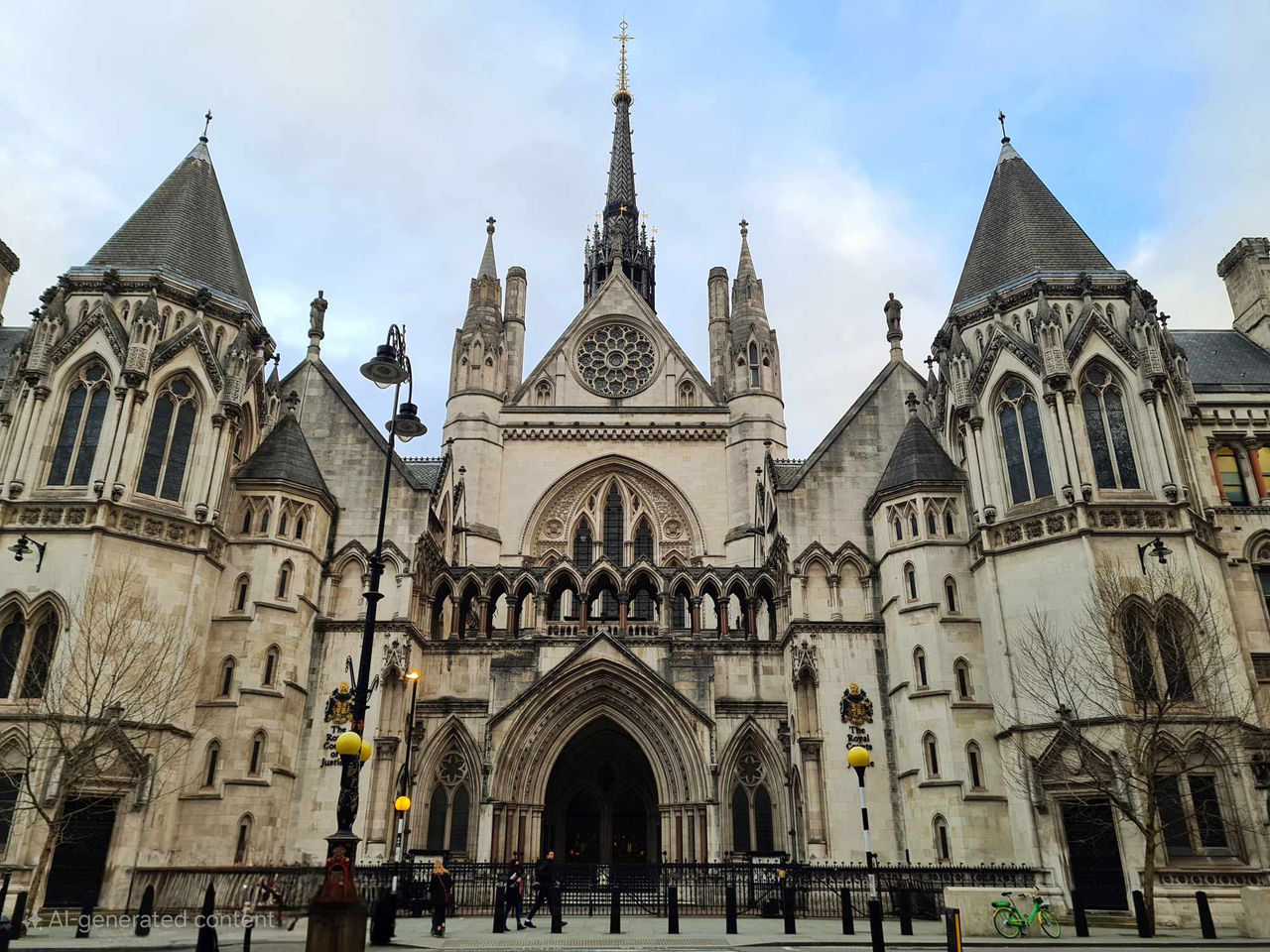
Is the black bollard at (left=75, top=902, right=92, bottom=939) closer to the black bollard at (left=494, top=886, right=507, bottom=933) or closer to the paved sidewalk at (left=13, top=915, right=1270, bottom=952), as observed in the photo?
the paved sidewalk at (left=13, top=915, right=1270, bottom=952)

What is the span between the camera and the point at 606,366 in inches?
1706

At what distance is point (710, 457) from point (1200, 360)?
18258mm

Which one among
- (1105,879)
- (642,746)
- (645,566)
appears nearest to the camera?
(1105,879)

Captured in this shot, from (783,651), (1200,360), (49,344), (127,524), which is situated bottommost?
(783,651)

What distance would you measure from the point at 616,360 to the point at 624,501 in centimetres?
700

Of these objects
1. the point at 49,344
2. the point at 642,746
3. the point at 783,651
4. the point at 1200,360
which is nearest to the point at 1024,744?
the point at 783,651

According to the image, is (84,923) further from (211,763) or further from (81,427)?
(81,427)

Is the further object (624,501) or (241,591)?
(624,501)

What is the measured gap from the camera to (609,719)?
30031 millimetres

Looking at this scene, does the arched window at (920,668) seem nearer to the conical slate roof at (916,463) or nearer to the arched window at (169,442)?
the conical slate roof at (916,463)

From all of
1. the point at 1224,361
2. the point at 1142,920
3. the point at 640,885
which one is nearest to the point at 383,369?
the point at 640,885

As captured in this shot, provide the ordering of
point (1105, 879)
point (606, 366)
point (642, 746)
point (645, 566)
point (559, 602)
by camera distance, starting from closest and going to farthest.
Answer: point (1105, 879) → point (642, 746) → point (645, 566) → point (559, 602) → point (606, 366)

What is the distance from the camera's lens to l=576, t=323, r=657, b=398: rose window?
42844mm

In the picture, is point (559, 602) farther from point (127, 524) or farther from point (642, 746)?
point (127, 524)
